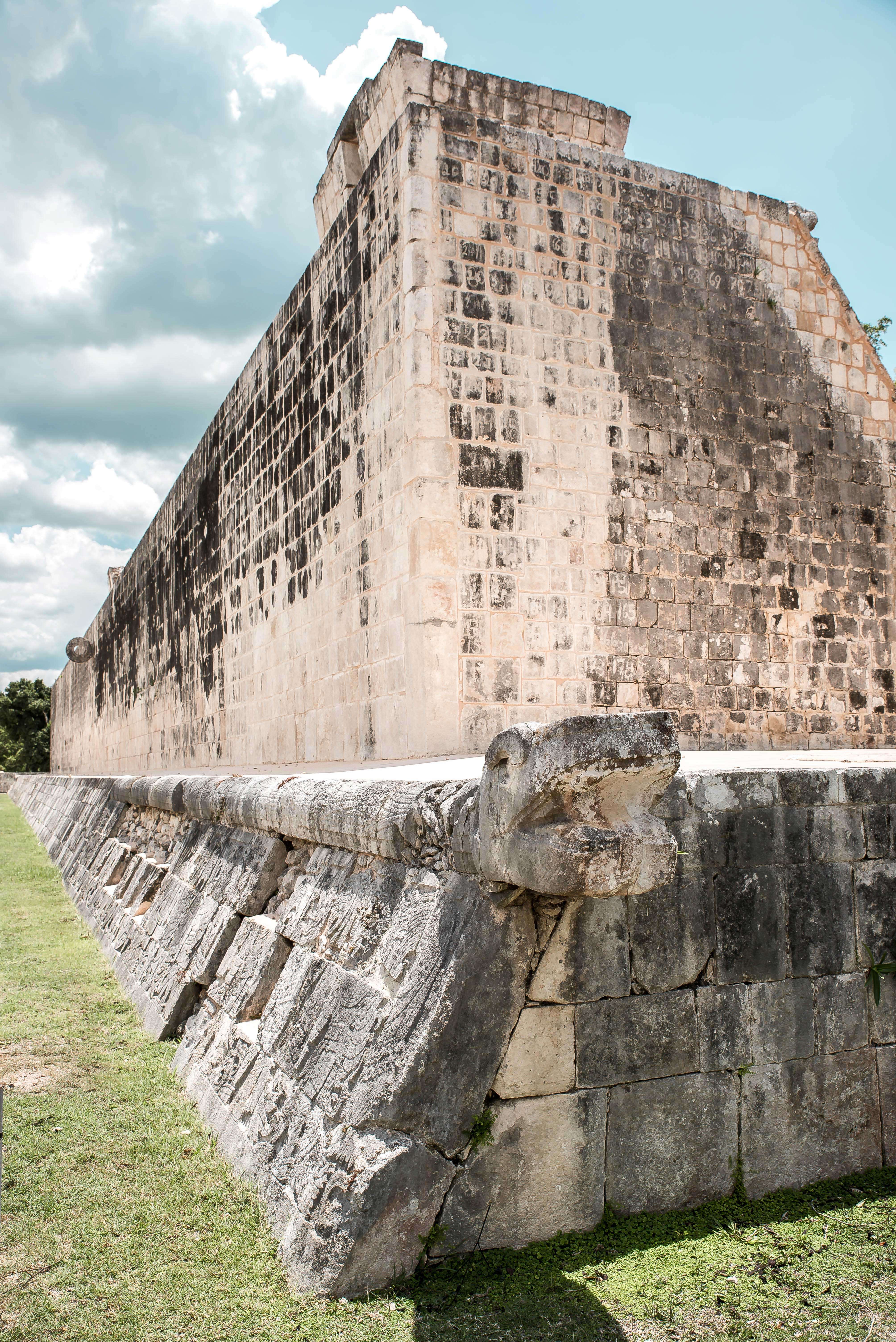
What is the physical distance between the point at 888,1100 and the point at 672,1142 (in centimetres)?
83

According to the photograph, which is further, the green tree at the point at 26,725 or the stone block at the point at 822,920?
the green tree at the point at 26,725

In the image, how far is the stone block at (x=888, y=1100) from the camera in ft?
10.1

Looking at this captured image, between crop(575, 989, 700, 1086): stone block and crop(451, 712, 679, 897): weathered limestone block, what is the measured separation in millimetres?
593

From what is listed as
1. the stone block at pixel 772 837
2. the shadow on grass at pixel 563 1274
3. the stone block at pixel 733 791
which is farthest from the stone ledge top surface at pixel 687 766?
the shadow on grass at pixel 563 1274

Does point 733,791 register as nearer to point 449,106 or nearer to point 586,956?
point 586,956

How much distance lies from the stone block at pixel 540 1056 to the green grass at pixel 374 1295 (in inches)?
15.5

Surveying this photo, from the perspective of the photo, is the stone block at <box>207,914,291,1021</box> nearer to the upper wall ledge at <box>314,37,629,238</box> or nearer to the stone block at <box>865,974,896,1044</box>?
the stone block at <box>865,974,896,1044</box>

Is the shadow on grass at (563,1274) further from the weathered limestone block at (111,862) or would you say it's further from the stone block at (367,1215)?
the weathered limestone block at (111,862)

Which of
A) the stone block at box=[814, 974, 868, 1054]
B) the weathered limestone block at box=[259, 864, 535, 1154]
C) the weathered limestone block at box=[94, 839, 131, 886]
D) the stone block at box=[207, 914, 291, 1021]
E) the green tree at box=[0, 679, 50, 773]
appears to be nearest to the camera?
the weathered limestone block at box=[259, 864, 535, 1154]

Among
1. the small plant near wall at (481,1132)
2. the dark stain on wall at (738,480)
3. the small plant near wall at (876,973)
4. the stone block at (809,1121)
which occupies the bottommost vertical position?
the stone block at (809,1121)

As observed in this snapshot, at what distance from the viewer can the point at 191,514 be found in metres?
12.8

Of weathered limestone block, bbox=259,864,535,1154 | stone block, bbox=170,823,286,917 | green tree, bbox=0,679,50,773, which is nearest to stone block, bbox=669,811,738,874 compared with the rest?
weathered limestone block, bbox=259,864,535,1154

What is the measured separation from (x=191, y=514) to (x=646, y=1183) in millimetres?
11361

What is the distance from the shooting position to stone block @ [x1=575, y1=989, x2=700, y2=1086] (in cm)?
263
